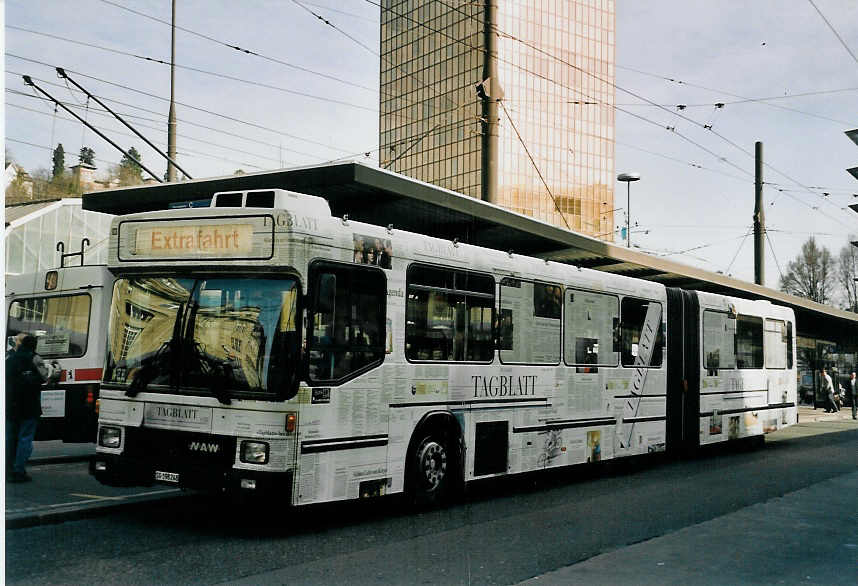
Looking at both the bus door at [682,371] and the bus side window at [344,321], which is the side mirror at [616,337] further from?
the bus side window at [344,321]

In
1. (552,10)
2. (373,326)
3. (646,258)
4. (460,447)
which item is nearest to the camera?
(373,326)

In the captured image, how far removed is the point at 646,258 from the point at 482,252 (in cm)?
1190

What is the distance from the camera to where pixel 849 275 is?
3223 inches

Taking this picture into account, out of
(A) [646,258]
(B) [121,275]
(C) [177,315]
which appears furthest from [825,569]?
(A) [646,258]

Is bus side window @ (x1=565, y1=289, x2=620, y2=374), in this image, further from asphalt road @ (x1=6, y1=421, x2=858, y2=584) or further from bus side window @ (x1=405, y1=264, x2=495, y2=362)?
bus side window @ (x1=405, y1=264, x2=495, y2=362)

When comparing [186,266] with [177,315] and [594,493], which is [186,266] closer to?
[177,315]

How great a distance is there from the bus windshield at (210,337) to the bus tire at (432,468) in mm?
2143

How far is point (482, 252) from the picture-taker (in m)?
10.9

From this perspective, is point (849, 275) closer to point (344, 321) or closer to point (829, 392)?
point (829, 392)

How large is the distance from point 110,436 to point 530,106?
256 feet

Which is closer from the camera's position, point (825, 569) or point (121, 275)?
point (825, 569)

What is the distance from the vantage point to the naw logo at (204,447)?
8078 millimetres

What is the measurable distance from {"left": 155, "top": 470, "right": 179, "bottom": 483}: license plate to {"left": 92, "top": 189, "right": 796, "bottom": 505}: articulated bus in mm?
11

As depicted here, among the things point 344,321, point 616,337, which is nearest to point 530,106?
point 616,337
